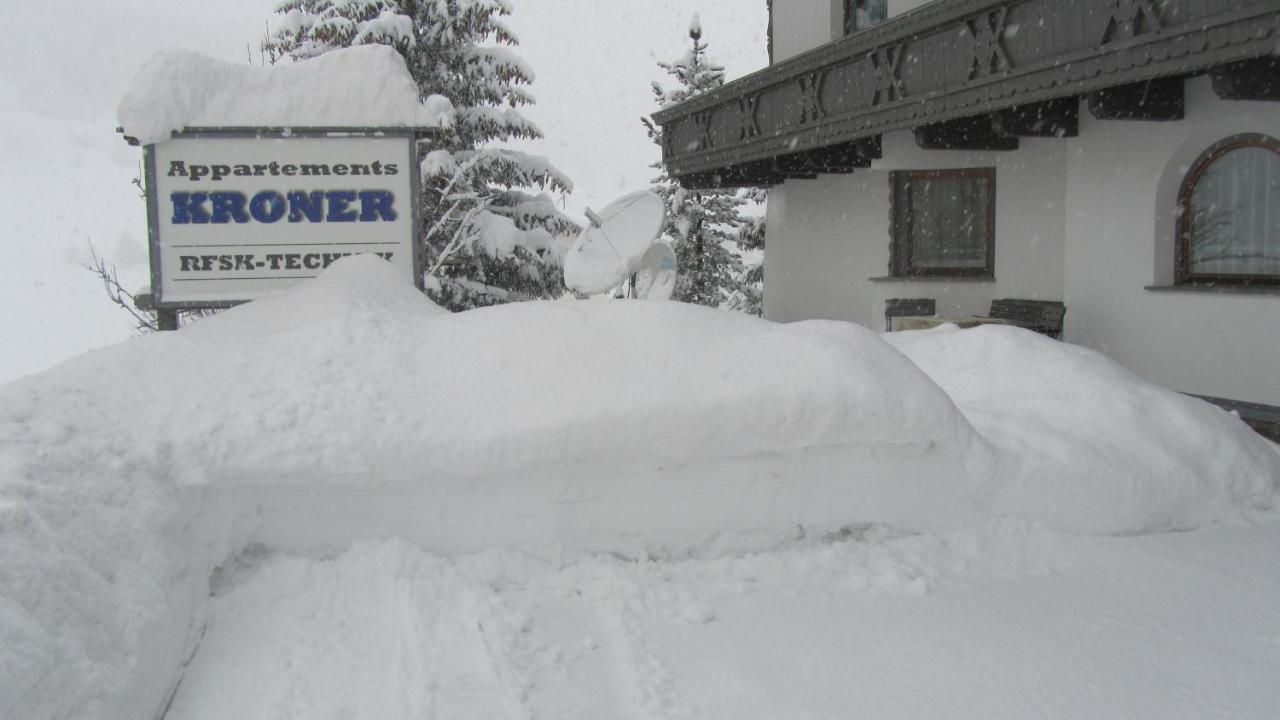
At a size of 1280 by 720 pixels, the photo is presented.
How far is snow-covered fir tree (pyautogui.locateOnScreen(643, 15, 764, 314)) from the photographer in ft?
82.4

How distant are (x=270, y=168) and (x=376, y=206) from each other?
0.62 meters

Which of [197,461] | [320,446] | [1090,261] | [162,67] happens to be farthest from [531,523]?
[1090,261]

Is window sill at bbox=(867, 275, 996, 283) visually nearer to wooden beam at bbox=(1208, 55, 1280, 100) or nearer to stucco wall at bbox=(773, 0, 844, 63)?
stucco wall at bbox=(773, 0, 844, 63)

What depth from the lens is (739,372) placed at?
4410 mm

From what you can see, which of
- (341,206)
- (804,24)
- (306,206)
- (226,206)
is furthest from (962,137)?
(226,206)

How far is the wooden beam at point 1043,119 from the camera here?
10.7 meters

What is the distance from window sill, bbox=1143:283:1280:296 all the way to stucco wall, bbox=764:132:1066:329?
2.22 meters

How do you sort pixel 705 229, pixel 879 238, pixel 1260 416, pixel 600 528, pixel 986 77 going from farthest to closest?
pixel 705 229 → pixel 879 238 → pixel 986 77 → pixel 1260 416 → pixel 600 528

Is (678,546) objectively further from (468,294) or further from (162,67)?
(468,294)

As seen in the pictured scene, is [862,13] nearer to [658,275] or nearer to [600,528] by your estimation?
[658,275]

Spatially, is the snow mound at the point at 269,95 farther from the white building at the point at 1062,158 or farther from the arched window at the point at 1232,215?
the arched window at the point at 1232,215

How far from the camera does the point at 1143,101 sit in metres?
9.38

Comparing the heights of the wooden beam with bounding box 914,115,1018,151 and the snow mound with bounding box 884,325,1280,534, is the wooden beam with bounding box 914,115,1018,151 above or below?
above

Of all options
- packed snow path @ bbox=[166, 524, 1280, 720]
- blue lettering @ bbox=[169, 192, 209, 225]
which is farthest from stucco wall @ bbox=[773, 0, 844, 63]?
packed snow path @ bbox=[166, 524, 1280, 720]
